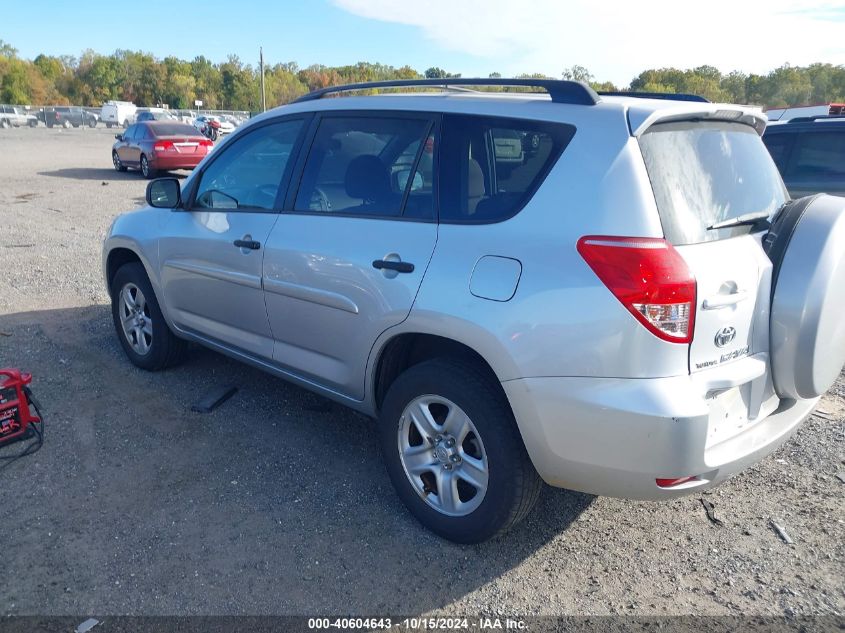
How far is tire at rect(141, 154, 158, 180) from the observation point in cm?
1819

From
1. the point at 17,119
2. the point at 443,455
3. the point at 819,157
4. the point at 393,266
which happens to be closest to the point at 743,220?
the point at 393,266

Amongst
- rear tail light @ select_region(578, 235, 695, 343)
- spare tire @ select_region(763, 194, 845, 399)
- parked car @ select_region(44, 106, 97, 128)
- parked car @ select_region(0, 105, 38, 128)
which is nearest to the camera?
rear tail light @ select_region(578, 235, 695, 343)

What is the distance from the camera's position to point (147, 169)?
721 inches

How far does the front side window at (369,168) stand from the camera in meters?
3.12

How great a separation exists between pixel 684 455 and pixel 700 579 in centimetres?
81

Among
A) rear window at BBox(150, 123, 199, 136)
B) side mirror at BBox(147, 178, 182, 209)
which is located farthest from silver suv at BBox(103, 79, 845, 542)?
rear window at BBox(150, 123, 199, 136)

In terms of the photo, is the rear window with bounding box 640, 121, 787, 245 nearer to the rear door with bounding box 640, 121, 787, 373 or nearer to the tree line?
the rear door with bounding box 640, 121, 787, 373

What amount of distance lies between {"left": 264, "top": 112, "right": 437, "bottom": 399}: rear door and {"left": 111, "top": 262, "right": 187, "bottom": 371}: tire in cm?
139

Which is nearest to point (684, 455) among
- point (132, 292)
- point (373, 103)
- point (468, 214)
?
point (468, 214)

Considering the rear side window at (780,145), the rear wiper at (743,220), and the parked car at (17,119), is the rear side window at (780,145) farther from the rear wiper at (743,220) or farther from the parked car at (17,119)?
the parked car at (17,119)

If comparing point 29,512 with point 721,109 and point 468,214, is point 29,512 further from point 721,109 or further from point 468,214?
point 721,109

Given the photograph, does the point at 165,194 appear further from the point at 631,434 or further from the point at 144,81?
the point at 144,81

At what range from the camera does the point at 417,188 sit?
10.1 ft

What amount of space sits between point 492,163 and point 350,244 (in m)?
0.78
